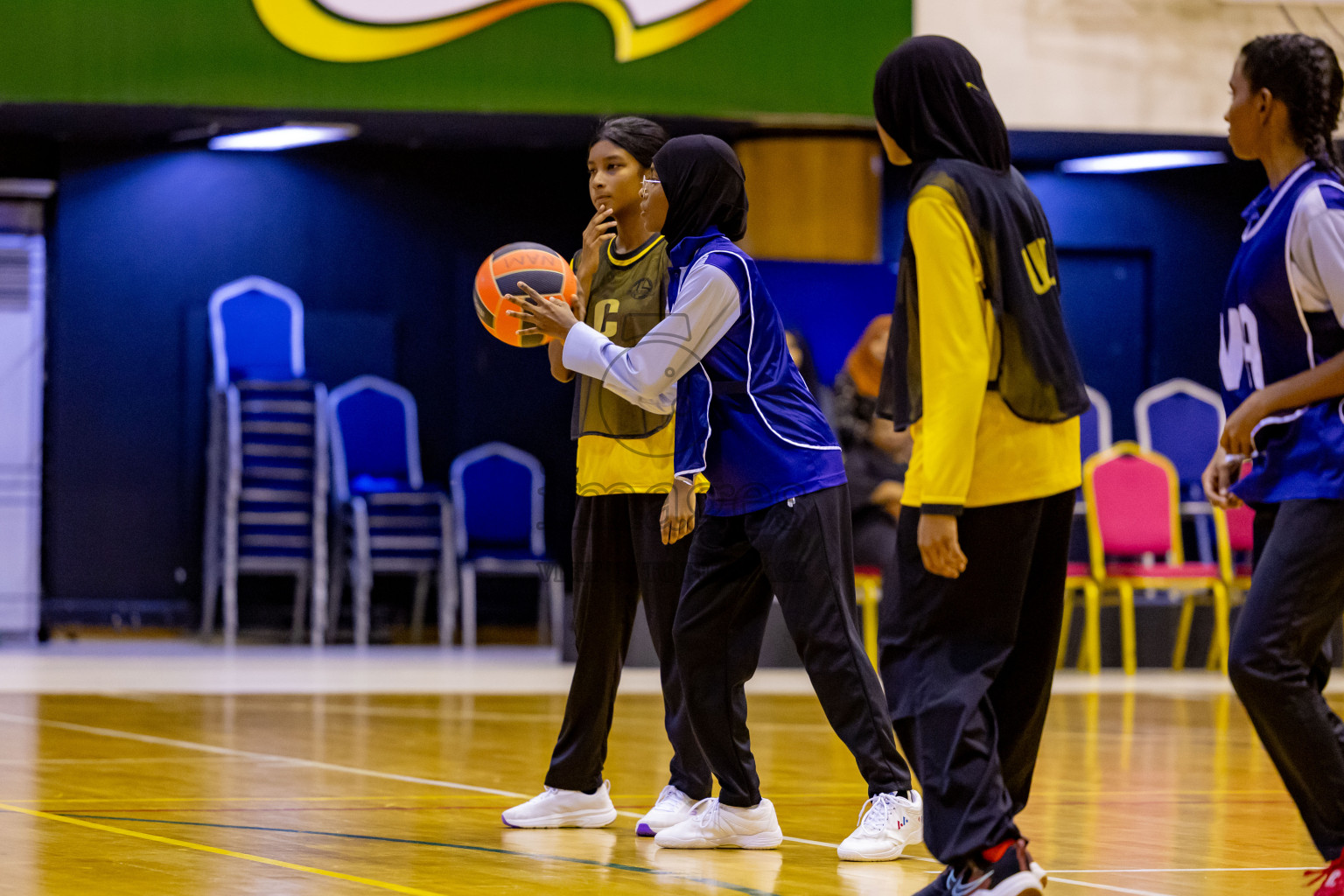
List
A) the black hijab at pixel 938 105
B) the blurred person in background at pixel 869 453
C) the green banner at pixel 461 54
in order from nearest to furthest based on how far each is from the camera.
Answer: the black hijab at pixel 938 105, the blurred person in background at pixel 869 453, the green banner at pixel 461 54

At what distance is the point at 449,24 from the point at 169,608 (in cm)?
439

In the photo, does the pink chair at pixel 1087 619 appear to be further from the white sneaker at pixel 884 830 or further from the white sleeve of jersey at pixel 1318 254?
the white sleeve of jersey at pixel 1318 254

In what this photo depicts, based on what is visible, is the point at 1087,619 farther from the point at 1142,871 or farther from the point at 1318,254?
the point at 1318,254

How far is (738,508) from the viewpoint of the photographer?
3656 millimetres

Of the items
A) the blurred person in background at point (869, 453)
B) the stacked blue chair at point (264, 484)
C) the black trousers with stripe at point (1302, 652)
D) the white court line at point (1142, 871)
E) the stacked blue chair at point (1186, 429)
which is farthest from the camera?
the stacked blue chair at point (1186, 429)

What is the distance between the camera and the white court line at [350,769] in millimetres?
3446

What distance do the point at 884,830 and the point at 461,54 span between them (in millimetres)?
6523

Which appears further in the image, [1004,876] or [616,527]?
[616,527]

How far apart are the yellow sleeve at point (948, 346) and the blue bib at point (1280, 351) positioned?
589 mm

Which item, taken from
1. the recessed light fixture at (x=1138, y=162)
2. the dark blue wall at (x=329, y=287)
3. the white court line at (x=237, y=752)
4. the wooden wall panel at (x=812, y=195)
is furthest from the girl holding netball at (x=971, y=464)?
the recessed light fixture at (x=1138, y=162)

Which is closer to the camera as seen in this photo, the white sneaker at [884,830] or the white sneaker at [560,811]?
the white sneaker at [884,830]

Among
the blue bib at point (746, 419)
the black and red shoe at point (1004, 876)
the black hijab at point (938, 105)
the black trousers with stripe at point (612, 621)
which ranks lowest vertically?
the black and red shoe at point (1004, 876)

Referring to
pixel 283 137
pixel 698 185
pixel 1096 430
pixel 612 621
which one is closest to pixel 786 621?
pixel 612 621

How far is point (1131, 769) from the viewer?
5.34 m
